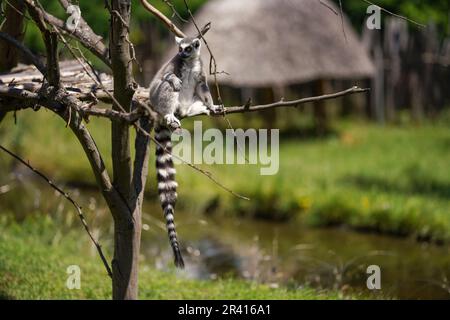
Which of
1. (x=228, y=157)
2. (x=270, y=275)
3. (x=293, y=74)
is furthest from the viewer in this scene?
Result: (x=293, y=74)

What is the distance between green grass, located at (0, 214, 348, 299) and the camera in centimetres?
614

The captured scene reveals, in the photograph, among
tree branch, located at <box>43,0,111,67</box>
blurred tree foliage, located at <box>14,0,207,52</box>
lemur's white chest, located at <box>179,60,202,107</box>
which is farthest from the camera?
blurred tree foliage, located at <box>14,0,207,52</box>

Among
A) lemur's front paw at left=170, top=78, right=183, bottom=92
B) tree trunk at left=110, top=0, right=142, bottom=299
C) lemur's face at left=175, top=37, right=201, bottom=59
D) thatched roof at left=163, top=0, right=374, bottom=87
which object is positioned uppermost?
thatched roof at left=163, top=0, right=374, bottom=87

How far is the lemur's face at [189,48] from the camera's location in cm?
504

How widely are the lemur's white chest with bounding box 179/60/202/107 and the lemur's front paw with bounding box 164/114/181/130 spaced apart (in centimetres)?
27

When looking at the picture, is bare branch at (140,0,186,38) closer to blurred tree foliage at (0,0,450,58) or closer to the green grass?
the green grass

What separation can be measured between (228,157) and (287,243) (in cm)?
314

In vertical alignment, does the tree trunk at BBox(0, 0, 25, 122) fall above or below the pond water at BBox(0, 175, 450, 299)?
above

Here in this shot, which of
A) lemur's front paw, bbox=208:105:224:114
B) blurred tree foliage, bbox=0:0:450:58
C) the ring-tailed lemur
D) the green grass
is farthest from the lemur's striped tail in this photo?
blurred tree foliage, bbox=0:0:450:58

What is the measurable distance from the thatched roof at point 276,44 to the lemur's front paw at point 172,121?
9167mm

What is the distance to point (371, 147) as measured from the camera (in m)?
13.2

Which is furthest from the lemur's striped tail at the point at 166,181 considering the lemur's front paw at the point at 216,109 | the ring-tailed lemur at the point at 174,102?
the lemur's front paw at the point at 216,109
